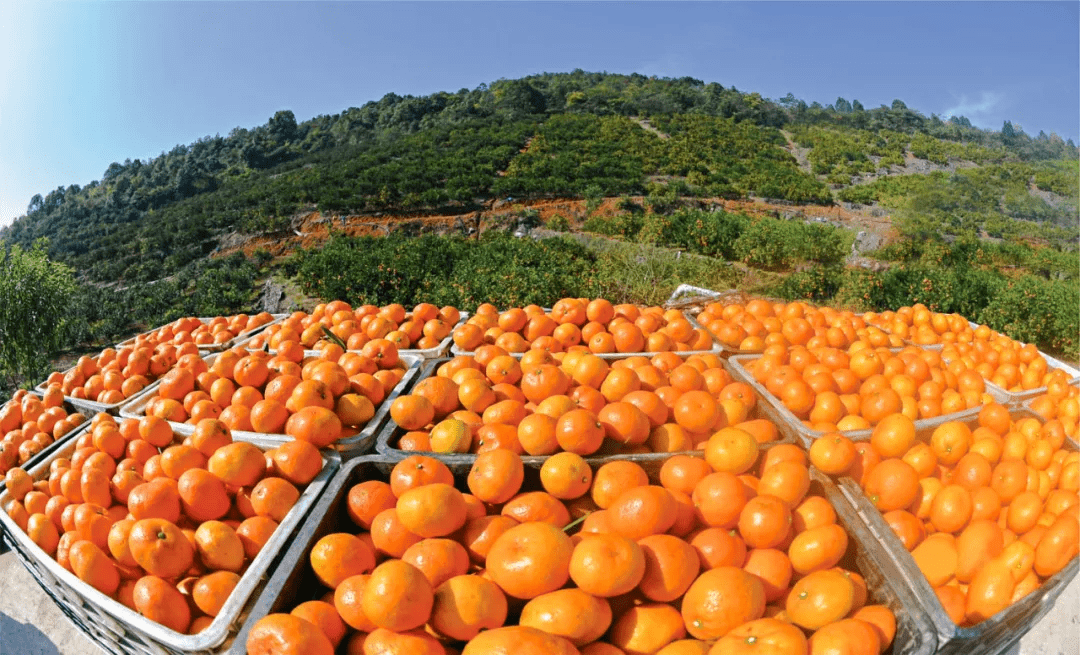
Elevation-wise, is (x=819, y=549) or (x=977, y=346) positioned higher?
Answer: (x=977, y=346)

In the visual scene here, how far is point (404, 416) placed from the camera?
2176mm

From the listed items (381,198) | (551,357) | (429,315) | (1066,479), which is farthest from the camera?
(381,198)

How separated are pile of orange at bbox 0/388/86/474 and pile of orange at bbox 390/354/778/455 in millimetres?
2224

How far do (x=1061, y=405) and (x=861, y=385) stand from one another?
949 mm

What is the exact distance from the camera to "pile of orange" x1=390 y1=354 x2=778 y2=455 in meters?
1.95

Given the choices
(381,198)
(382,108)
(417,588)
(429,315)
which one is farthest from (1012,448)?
(382,108)

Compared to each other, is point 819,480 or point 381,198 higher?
point 381,198

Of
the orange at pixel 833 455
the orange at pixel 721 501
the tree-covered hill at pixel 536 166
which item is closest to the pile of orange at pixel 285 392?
the orange at pixel 721 501

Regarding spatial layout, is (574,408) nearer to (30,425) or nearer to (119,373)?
(119,373)

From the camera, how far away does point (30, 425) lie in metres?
3.10

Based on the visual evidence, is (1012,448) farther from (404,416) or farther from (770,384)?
(404,416)

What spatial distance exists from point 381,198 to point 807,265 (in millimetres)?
18214

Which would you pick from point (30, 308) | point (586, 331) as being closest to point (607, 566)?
point (586, 331)

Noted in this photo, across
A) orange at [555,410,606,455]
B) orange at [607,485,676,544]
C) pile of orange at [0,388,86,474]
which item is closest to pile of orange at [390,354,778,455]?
orange at [555,410,606,455]
